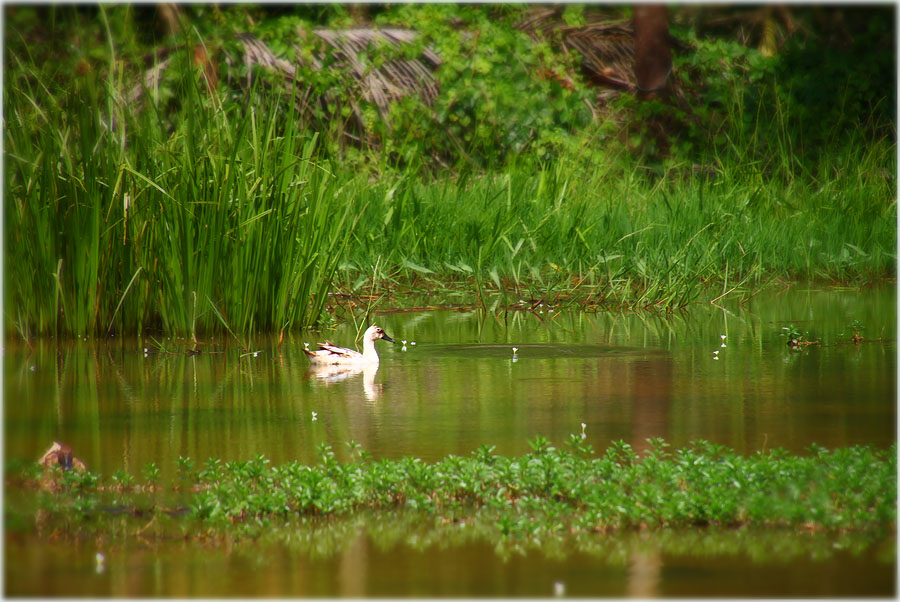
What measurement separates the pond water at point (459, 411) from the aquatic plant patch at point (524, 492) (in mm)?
192

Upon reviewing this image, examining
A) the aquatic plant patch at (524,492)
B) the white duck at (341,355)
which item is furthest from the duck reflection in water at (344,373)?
the aquatic plant patch at (524,492)

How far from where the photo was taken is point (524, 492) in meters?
3.90

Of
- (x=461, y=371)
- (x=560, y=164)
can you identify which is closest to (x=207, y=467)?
(x=461, y=371)

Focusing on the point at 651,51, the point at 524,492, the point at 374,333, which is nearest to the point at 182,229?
the point at 374,333

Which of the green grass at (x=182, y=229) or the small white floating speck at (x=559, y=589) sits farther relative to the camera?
the green grass at (x=182, y=229)

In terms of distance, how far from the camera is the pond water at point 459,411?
3.21 meters

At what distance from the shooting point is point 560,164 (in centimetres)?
1146

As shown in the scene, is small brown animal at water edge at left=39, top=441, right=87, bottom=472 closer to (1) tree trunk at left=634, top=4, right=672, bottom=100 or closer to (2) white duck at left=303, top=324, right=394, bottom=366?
(2) white duck at left=303, top=324, right=394, bottom=366

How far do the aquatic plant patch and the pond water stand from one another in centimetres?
19

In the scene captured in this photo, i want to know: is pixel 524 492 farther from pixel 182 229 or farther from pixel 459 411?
pixel 182 229

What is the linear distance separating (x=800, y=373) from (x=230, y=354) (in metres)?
3.24

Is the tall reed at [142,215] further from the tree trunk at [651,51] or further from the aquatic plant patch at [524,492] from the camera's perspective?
the tree trunk at [651,51]

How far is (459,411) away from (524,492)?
1373mm

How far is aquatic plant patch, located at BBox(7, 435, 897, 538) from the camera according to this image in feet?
11.9
